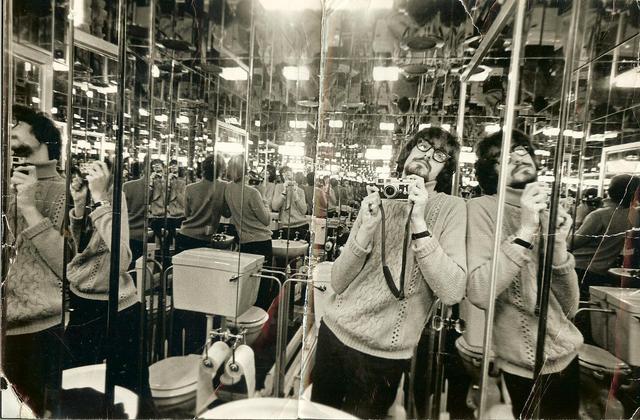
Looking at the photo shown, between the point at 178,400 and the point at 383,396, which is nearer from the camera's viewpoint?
the point at 383,396

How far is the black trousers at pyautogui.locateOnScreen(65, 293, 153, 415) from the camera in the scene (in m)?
1.41

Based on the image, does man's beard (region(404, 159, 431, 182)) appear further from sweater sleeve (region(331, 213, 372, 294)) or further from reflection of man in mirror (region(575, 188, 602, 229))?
reflection of man in mirror (region(575, 188, 602, 229))

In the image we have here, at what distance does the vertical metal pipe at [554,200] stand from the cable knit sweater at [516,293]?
0.06ft

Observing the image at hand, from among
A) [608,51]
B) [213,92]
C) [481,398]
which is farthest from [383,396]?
[608,51]

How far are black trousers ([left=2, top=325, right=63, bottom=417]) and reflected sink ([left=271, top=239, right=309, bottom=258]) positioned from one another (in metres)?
0.89

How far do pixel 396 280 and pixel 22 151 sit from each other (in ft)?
4.51

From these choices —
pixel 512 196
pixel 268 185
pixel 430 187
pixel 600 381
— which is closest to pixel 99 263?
pixel 268 185

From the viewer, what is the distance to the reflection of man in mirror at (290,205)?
1259 mm

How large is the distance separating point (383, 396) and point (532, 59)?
45.8 inches

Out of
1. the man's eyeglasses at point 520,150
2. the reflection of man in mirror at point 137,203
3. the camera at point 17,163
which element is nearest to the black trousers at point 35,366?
the reflection of man in mirror at point 137,203

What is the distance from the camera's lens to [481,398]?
4.24ft

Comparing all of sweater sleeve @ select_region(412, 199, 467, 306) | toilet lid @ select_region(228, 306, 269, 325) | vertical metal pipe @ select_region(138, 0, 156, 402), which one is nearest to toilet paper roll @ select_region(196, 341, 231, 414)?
toilet lid @ select_region(228, 306, 269, 325)

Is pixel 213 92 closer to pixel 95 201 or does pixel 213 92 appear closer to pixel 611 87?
pixel 95 201

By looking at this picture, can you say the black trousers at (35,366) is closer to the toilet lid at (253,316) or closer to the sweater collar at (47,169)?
the sweater collar at (47,169)
